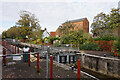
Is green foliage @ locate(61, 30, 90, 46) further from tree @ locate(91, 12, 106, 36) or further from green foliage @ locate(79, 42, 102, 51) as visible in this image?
tree @ locate(91, 12, 106, 36)

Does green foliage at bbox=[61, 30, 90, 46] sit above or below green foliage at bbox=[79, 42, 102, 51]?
above

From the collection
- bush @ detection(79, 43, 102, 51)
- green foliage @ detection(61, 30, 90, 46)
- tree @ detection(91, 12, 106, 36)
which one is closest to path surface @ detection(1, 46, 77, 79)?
bush @ detection(79, 43, 102, 51)

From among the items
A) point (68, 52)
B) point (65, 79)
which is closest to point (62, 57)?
point (68, 52)

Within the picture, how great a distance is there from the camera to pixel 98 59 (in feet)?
28.2

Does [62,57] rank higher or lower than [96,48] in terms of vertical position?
lower

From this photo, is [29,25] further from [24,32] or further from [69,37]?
[69,37]

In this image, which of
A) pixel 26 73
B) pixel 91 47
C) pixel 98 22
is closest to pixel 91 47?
pixel 91 47

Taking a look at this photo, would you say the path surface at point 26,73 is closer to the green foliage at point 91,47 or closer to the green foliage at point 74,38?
the green foliage at point 91,47

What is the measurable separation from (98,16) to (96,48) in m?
19.4

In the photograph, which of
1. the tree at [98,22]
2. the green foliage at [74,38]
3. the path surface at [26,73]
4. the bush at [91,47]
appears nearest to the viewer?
the path surface at [26,73]

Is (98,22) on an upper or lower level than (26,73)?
upper

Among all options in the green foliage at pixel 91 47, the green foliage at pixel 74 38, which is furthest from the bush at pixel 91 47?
the green foliage at pixel 74 38

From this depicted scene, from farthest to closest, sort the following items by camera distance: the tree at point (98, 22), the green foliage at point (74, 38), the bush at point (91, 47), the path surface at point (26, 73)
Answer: the tree at point (98, 22) < the green foliage at point (74, 38) < the bush at point (91, 47) < the path surface at point (26, 73)

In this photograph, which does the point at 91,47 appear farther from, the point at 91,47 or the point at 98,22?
the point at 98,22
